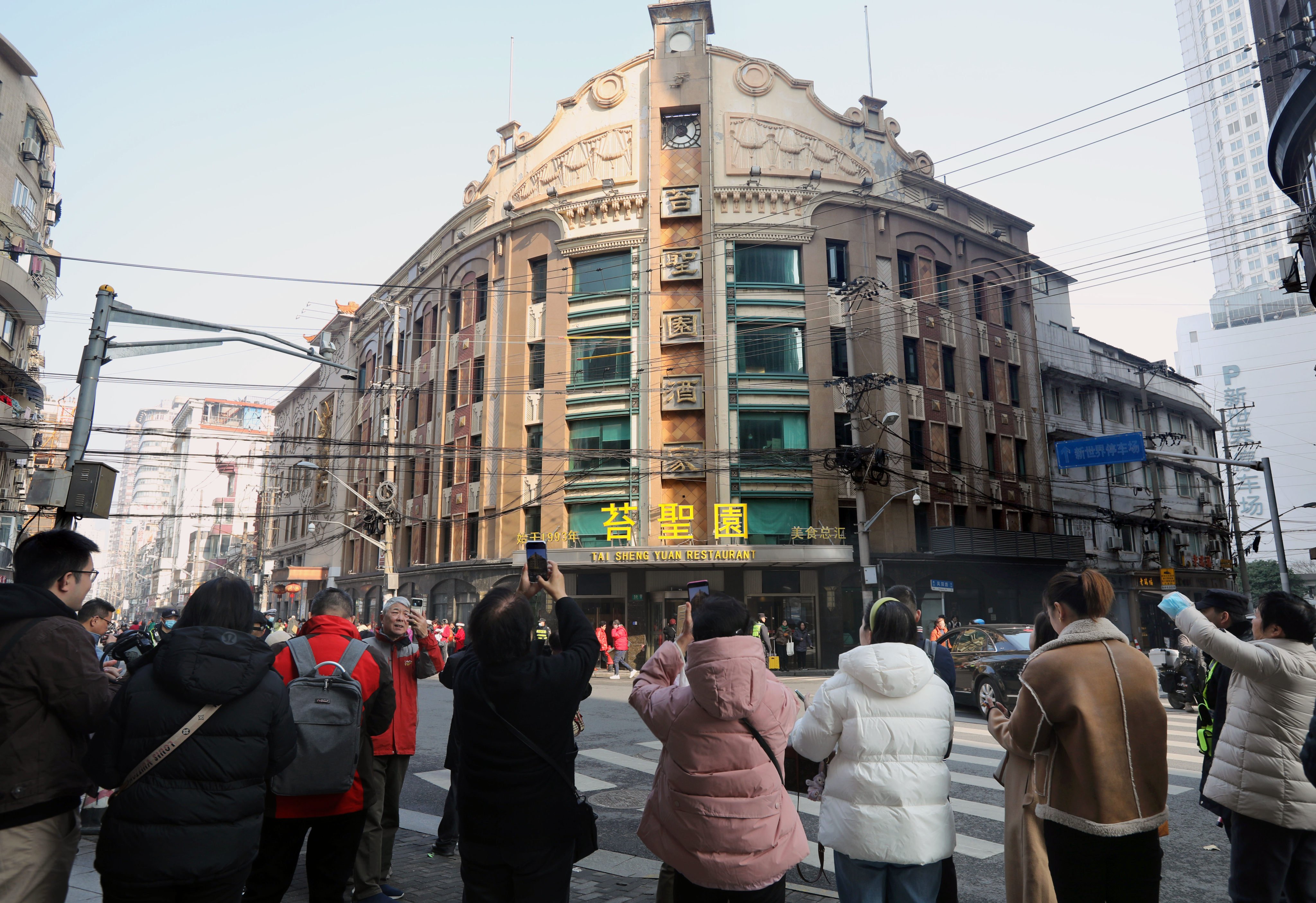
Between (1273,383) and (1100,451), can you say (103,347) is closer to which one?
(1100,451)

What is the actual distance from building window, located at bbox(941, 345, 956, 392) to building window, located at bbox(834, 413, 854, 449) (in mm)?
5511

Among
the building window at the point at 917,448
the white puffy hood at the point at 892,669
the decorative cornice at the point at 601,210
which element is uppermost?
the decorative cornice at the point at 601,210

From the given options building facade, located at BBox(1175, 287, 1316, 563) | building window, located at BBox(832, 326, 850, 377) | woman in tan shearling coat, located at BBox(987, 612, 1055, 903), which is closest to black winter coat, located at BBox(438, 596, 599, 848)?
woman in tan shearling coat, located at BBox(987, 612, 1055, 903)

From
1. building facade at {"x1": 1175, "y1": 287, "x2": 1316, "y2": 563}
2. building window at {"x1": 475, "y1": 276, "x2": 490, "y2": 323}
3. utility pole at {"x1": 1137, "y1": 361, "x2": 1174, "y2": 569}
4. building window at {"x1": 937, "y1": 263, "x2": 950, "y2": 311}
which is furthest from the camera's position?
building facade at {"x1": 1175, "y1": 287, "x2": 1316, "y2": 563}

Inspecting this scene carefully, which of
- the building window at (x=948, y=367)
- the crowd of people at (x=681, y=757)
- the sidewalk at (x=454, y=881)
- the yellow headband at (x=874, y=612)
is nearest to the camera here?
the crowd of people at (x=681, y=757)

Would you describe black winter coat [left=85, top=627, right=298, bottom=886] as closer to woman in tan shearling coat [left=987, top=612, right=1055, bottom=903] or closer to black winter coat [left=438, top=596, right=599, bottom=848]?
black winter coat [left=438, top=596, right=599, bottom=848]

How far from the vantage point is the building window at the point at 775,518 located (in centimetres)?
2905

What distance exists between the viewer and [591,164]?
106ft

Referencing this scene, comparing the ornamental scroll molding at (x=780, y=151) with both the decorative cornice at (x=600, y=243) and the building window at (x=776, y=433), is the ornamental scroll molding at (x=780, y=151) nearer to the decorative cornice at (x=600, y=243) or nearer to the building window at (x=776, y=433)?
the decorative cornice at (x=600, y=243)

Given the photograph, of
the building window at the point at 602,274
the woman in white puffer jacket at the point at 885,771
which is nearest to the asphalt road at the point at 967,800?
the woman in white puffer jacket at the point at 885,771

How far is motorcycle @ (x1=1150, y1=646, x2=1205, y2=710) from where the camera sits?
12.7m

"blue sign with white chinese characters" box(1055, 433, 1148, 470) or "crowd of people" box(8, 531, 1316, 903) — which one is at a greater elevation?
"blue sign with white chinese characters" box(1055, 433, 1148, 470)

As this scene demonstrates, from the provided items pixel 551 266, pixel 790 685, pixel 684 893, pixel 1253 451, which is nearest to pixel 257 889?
pixel 684 893

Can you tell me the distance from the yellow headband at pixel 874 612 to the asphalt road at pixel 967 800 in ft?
8.03
